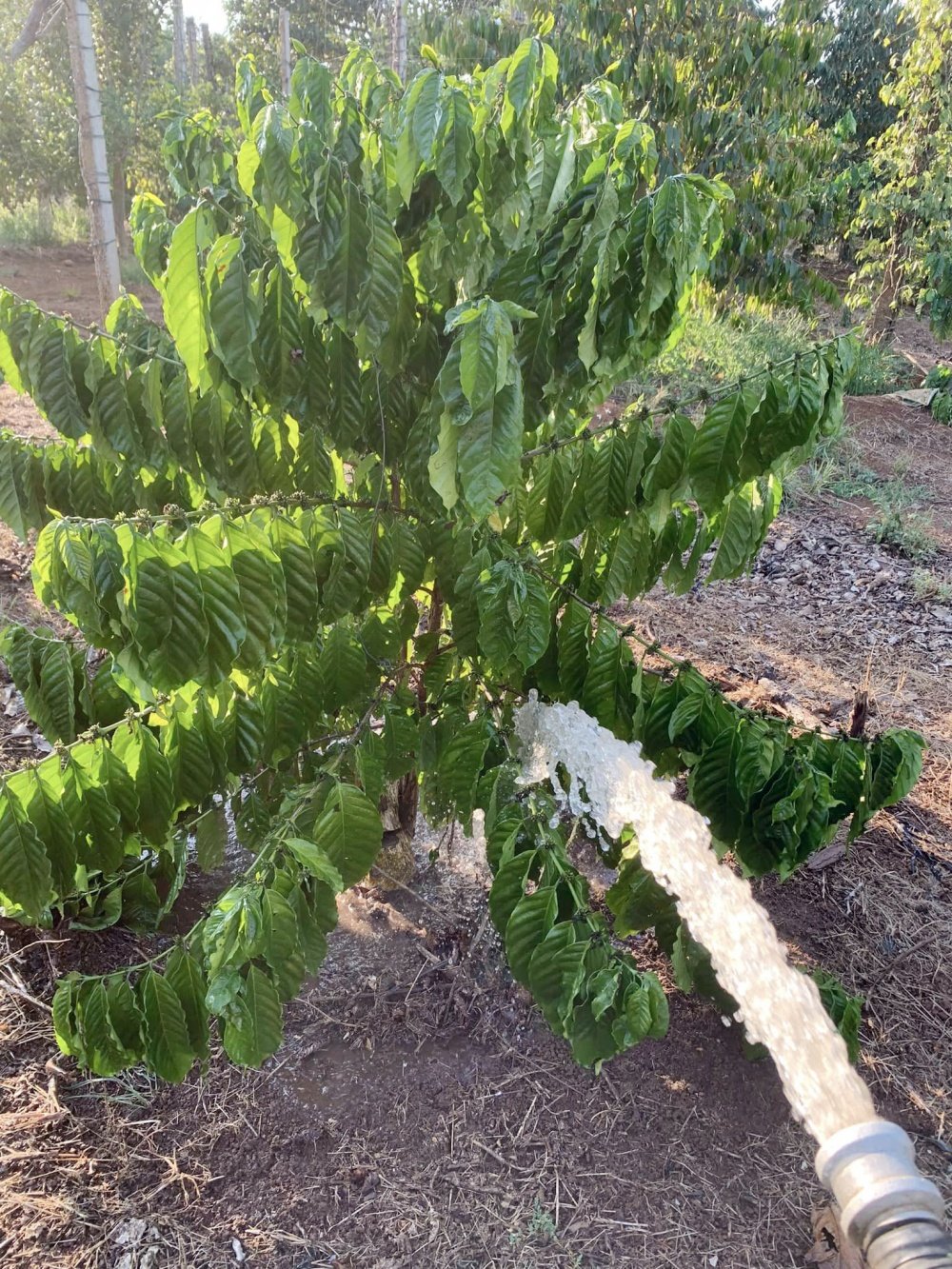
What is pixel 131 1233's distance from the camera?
71.2 inches

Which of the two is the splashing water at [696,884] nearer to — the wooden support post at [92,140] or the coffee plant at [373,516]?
the coffee plant at [373,516]

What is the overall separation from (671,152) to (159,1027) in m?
6.42

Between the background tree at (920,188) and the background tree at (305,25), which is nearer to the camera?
the background tree at (920,188)

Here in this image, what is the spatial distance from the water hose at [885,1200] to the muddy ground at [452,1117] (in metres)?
1.08

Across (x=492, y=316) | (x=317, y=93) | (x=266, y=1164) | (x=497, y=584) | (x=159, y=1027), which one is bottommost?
(x=266, y=1164)

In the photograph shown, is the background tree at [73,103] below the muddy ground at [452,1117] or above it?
above

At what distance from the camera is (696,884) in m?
2.01

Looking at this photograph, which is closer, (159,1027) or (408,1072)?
(159,1027)

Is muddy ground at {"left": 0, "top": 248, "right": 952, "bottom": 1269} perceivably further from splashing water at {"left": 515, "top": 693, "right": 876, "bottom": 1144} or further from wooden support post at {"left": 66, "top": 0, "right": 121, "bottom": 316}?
wooden support post at {"left": 66, "top": 0, "right": 121, "bottom": 316}

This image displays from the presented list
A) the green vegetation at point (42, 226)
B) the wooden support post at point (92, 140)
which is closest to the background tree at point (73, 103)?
the green vegetation at point (42, 226)

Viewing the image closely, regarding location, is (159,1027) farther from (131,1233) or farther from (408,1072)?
(408,1072)

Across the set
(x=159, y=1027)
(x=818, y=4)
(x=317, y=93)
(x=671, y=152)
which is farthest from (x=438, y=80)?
(x=818, y=4)

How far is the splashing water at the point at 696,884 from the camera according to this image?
75.8 inches

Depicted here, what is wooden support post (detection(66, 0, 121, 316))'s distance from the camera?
5246 millimetres
